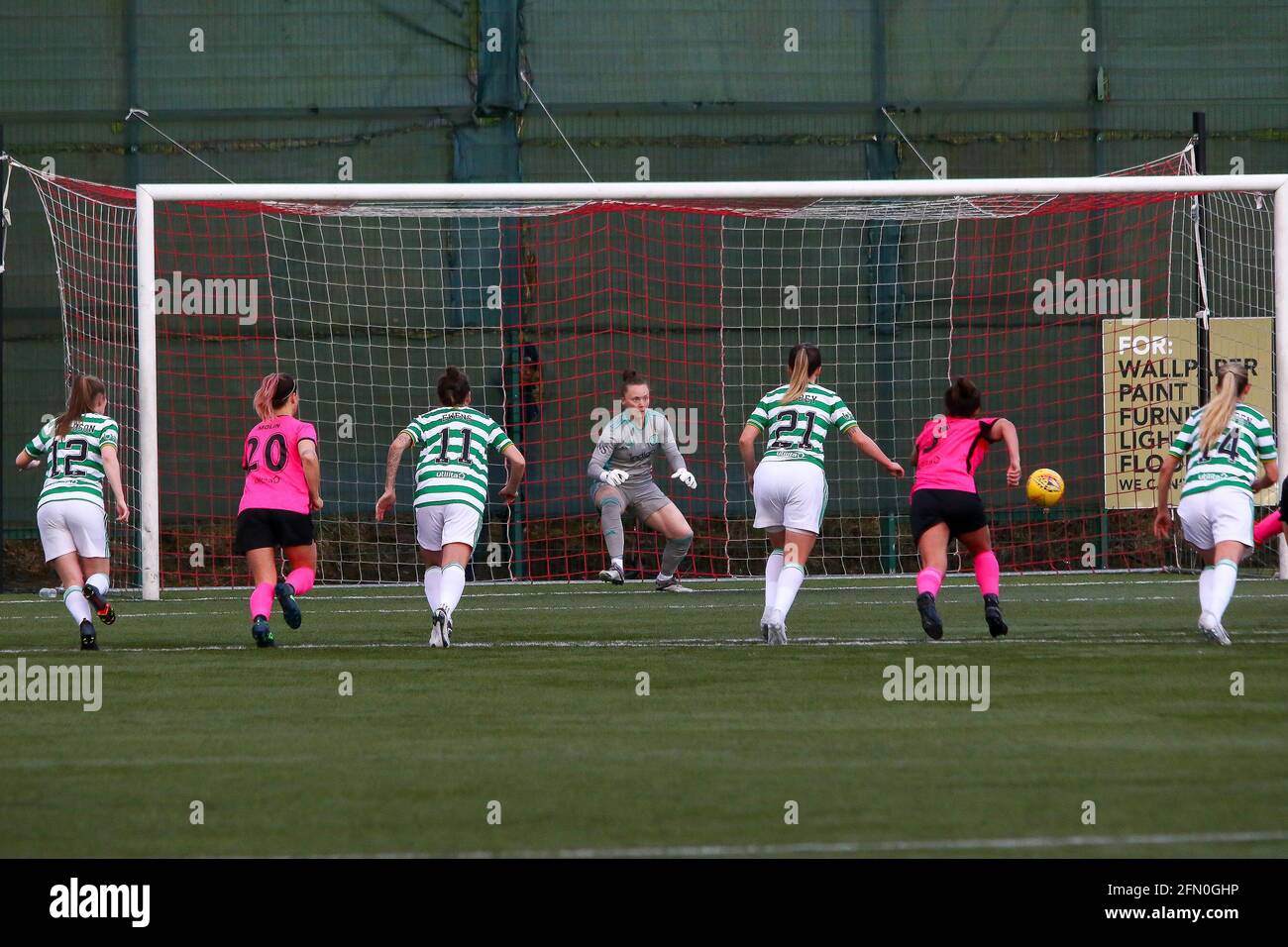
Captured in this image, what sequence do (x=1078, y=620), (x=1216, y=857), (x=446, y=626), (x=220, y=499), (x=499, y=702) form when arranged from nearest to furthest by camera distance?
(x=1216, y=857)
(x=499, y=702)
(x=446, y=626)
(x=1078, y=620)
(x=220, y=499)

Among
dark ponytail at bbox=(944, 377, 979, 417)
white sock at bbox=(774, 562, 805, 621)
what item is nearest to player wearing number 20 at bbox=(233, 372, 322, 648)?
white sock at bbox=(774, 562, 805, 621)

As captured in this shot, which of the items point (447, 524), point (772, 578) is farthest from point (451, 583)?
point (772, 578)

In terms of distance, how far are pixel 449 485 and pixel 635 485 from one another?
5152 mm

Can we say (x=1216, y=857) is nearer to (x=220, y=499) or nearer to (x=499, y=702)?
(x=499, y=702)

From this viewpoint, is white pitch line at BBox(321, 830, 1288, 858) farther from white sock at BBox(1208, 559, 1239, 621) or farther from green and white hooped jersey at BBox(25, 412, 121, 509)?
green and white hooped jersey at BBox(25, 412, 121, 509)

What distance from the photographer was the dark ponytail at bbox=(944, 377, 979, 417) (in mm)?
10742

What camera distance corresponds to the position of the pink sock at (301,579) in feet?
35.4

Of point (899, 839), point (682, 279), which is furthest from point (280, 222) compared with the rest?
point (899, 839)

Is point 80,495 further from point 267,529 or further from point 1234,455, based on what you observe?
point 1234,455

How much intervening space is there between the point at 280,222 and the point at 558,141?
291 centimetres

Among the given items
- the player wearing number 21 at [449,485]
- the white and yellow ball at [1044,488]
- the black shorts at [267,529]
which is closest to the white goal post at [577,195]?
the white and yellow ball at [1044,488]

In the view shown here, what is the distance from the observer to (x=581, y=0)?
18547mm

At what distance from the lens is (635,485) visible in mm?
15836

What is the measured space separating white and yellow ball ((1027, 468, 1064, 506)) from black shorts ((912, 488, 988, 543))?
3.07 meters
